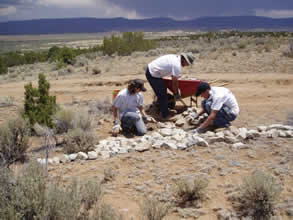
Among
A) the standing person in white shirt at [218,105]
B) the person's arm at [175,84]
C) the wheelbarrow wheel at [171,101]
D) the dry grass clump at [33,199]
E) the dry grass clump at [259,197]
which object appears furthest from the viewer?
the wheelbarrow wheel at [171,101]

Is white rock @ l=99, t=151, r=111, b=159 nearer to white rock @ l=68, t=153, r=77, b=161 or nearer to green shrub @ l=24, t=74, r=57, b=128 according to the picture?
white rock @ l=68, t=153, r=77, b=161

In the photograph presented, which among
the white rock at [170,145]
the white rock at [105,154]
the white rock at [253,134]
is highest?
the white rock at [253,134]

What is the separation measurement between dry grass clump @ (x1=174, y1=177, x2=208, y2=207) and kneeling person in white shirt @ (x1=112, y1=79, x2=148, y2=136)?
257 cm

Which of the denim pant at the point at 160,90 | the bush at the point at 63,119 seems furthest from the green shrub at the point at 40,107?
the denim pant at the point at 160,90

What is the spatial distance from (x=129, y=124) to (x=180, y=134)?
1124 mm

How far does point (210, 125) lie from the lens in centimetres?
534

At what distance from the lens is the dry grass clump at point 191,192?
309cm

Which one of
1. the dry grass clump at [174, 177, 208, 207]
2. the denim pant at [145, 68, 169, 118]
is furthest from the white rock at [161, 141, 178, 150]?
the denim pant at [145, 68, 169, 118]

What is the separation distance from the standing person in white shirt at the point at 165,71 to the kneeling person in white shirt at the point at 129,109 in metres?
0.71

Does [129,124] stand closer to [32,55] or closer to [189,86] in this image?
[189,86]

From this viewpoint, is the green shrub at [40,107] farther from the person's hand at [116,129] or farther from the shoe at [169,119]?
the shoe at [169,119]

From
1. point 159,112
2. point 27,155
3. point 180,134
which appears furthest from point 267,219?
point 159,112

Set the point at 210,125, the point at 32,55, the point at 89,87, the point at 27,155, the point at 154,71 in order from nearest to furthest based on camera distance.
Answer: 1. the point at 27,155
2. the point at 210,125
3. the point at 154,71
4. the point at 89,87
5. the point at 32,55

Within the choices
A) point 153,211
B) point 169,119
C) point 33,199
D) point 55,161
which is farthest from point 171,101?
point 33,199
